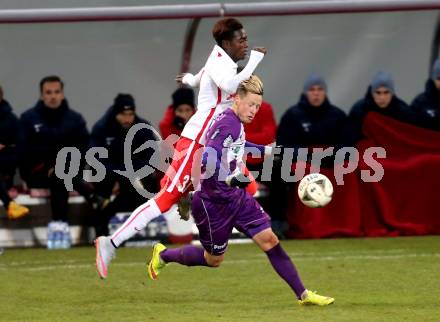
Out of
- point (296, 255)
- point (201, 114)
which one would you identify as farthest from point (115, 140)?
point (201, 114)

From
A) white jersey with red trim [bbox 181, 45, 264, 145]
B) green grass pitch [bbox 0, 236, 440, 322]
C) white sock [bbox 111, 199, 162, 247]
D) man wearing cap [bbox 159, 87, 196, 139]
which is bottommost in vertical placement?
green grass pitch [bbox 0, 236, 440, 322]

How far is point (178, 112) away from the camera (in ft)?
42.7

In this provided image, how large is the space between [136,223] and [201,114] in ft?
3.34

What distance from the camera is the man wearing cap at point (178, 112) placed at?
12984 millimetres

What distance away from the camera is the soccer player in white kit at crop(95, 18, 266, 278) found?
9.16 meters

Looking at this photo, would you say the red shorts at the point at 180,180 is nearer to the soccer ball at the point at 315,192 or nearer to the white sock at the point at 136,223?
the white sock at the point at 136,223

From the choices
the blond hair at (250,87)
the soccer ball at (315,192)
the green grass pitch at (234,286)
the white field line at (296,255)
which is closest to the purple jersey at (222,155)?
the blond hair at (250,87)

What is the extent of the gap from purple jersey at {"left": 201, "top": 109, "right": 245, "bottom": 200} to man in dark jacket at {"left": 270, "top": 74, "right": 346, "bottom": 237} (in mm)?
4717

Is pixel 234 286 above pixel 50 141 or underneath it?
underneath

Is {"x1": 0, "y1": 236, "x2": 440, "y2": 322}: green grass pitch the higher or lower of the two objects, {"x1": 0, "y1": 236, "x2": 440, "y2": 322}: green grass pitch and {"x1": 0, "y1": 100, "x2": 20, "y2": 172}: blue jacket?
the lower

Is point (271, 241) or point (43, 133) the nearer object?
point (271, 241)

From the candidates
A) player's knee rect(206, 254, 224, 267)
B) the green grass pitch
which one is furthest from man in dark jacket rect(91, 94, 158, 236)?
player's knee rect(206, 254, 224, 267)

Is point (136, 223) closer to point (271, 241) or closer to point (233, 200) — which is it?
point (233, 200)

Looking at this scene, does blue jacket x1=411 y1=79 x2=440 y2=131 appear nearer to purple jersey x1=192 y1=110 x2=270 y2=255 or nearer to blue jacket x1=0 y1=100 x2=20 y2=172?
blue jacket x1=0 y1=100 x2=20 y2=172
